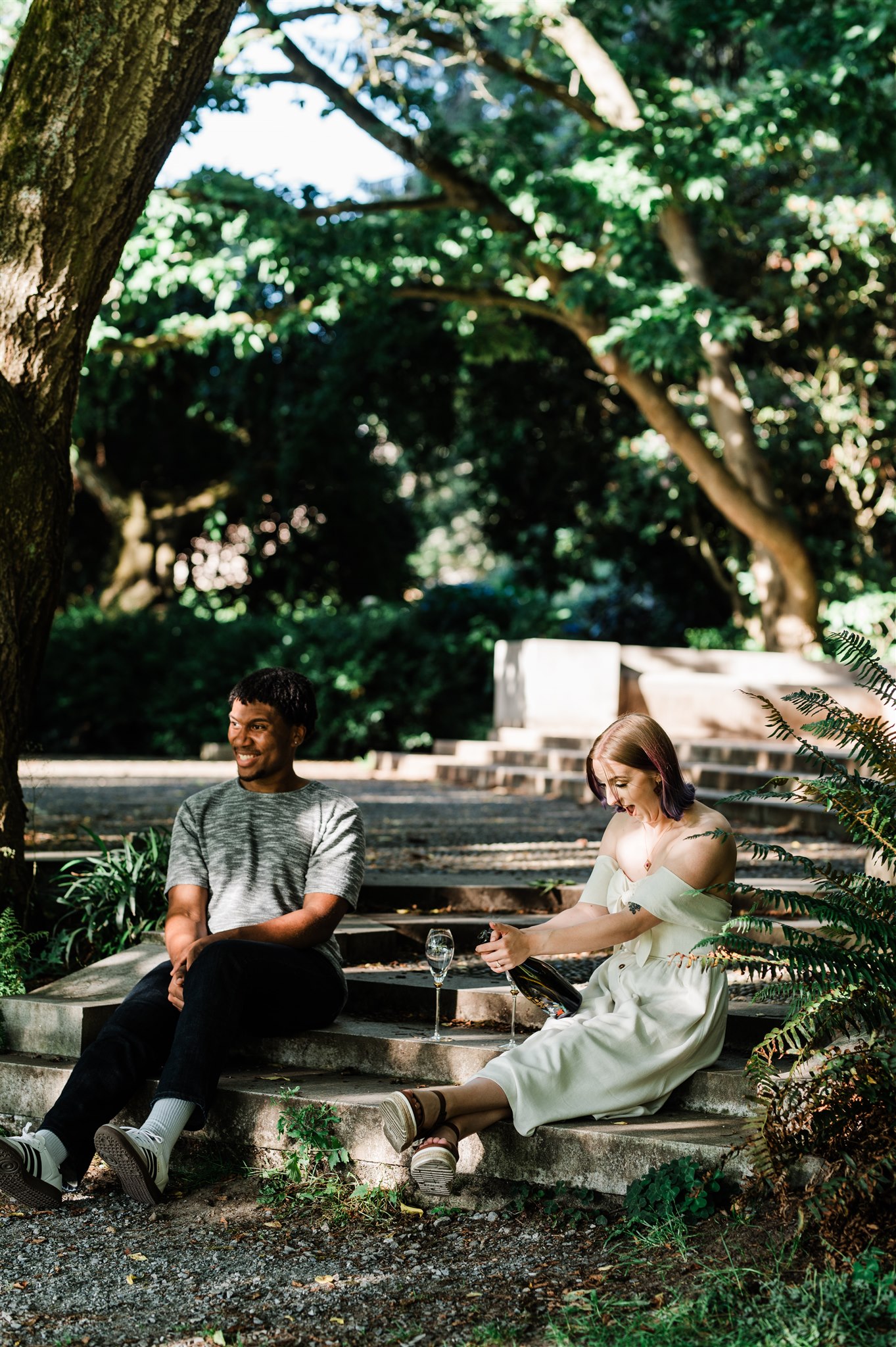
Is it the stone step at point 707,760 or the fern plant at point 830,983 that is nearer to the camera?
the fern plant at point 830,983

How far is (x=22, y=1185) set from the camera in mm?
3592

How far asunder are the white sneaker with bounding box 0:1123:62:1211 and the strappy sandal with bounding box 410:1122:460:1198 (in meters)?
1.01

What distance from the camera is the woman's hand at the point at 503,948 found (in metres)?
3.76

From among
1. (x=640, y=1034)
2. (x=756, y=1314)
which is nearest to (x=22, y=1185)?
(x=640, y=1034)

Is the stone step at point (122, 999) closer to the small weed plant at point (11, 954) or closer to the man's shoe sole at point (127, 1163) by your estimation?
the small weed plant at point (11, 954)

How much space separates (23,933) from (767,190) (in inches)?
547

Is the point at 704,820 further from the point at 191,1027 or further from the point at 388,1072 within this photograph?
the point at 191,1027

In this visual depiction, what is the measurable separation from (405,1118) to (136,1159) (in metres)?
0.75

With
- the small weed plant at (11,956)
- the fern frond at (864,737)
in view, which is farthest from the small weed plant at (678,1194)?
the small weed plant at (11,956)

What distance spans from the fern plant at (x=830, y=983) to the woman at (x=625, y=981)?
252 millimetres

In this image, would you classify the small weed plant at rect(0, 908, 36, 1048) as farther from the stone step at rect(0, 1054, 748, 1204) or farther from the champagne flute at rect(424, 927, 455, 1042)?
the champagne flute at rect(424, 927, 455, 1042)

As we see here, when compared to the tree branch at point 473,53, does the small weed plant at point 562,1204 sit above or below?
below

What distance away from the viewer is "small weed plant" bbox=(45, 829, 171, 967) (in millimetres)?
5082

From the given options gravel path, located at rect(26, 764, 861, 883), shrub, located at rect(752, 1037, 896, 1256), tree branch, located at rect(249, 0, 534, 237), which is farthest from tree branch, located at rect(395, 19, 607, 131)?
shrub, located at rect(752, 1037, 896, 1256)
